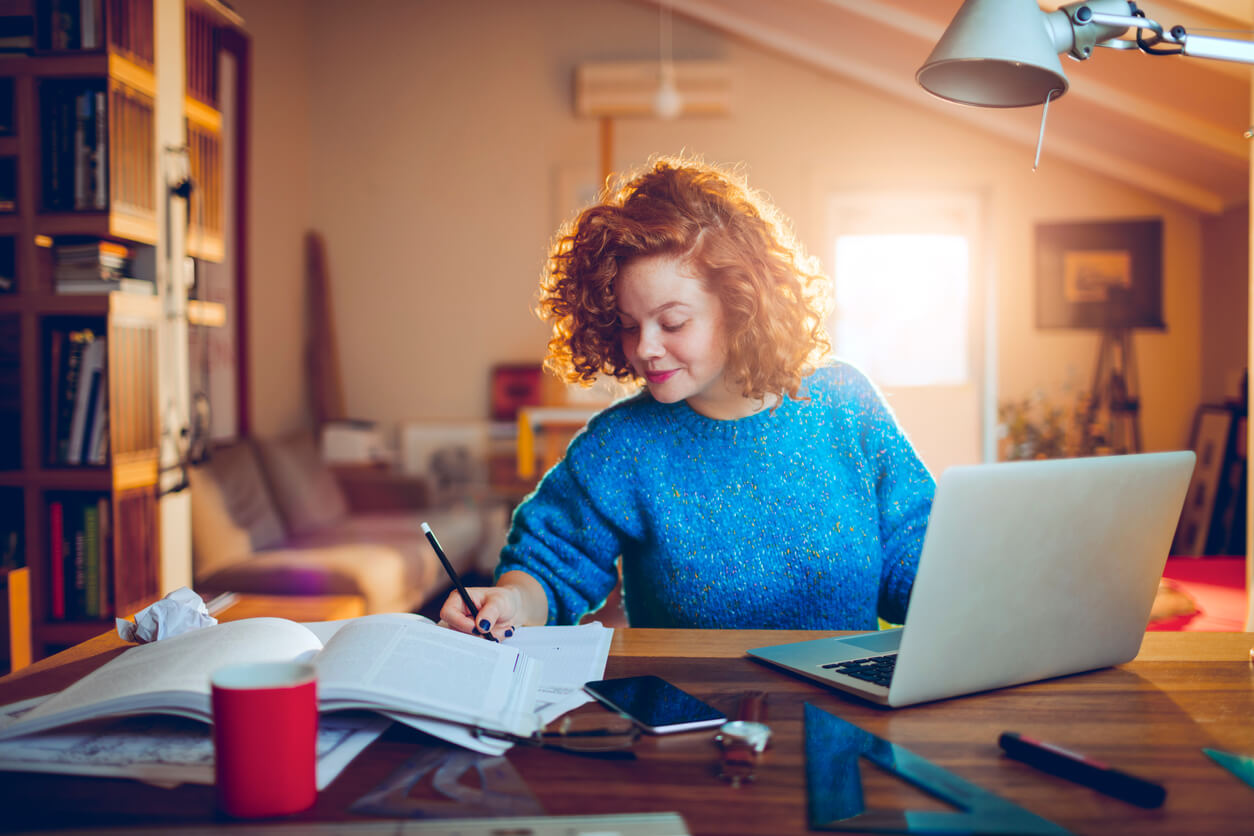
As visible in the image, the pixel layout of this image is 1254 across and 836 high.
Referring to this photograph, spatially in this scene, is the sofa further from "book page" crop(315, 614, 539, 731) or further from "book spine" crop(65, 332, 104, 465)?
"book page" crop(315, 614, 539, 731)

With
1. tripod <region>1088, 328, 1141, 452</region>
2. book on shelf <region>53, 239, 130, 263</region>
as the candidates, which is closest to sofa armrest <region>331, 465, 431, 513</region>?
book on shelf <region>53, 239, 130, 263</region>

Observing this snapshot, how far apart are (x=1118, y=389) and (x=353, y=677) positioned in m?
4.82

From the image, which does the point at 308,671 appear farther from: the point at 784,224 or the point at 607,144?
the point at 607,144

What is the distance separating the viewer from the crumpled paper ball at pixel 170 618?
3.38 feet

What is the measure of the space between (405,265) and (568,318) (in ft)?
13.1

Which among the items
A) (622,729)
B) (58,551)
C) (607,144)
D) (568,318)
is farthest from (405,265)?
(622,729)

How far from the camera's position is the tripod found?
4.66 metres

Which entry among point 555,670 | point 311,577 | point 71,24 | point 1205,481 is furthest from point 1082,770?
point 1205,481

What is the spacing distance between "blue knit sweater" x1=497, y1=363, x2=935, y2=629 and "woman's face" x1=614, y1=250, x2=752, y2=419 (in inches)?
5.6

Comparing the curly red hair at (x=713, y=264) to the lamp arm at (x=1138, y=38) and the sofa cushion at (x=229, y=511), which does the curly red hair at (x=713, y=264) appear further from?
the sofa cushion at (x=229, y=511)

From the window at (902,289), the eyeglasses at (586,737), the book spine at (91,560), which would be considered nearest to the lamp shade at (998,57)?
the eyeglasses at (586,737)

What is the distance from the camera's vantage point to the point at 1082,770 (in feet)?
2.19

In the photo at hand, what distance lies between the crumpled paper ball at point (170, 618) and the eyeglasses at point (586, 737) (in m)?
0.48

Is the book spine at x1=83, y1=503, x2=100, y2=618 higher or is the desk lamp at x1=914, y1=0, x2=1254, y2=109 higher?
the desk lamp at x1=914, y1=0, x2=1254, y2=109
